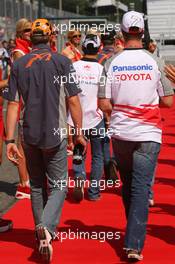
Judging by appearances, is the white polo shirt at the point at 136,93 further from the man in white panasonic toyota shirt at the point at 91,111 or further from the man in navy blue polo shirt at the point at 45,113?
the man in white panasonic toyota shirt at the point at 91,111

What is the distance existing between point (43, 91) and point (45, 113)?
0.19 meters

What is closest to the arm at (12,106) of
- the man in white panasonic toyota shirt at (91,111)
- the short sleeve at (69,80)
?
the short sleeve at (69,80)

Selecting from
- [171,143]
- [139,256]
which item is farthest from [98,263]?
[171,143]

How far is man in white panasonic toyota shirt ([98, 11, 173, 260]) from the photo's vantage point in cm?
544

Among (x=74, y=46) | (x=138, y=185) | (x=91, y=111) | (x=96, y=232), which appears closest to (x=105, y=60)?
(x=91, y=111)

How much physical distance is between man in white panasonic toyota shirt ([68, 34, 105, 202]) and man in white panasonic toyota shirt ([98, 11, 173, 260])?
1.97 m

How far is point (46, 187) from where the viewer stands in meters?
5.86

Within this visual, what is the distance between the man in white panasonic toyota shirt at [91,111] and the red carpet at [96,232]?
23 cm

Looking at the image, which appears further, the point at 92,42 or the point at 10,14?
the point at 10,14

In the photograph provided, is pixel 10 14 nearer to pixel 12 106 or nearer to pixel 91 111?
pixel 91 111

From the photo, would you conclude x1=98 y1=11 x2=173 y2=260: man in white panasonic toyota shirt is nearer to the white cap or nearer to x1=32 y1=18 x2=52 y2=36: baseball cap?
the white cap

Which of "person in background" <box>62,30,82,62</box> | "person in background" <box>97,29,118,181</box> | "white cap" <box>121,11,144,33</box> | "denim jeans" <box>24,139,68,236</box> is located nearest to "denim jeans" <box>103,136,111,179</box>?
"person in background" <box>97,29,118,181</box>

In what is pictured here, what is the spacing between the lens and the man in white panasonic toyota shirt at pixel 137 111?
5.44 m

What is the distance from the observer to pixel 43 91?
548 centimetres
